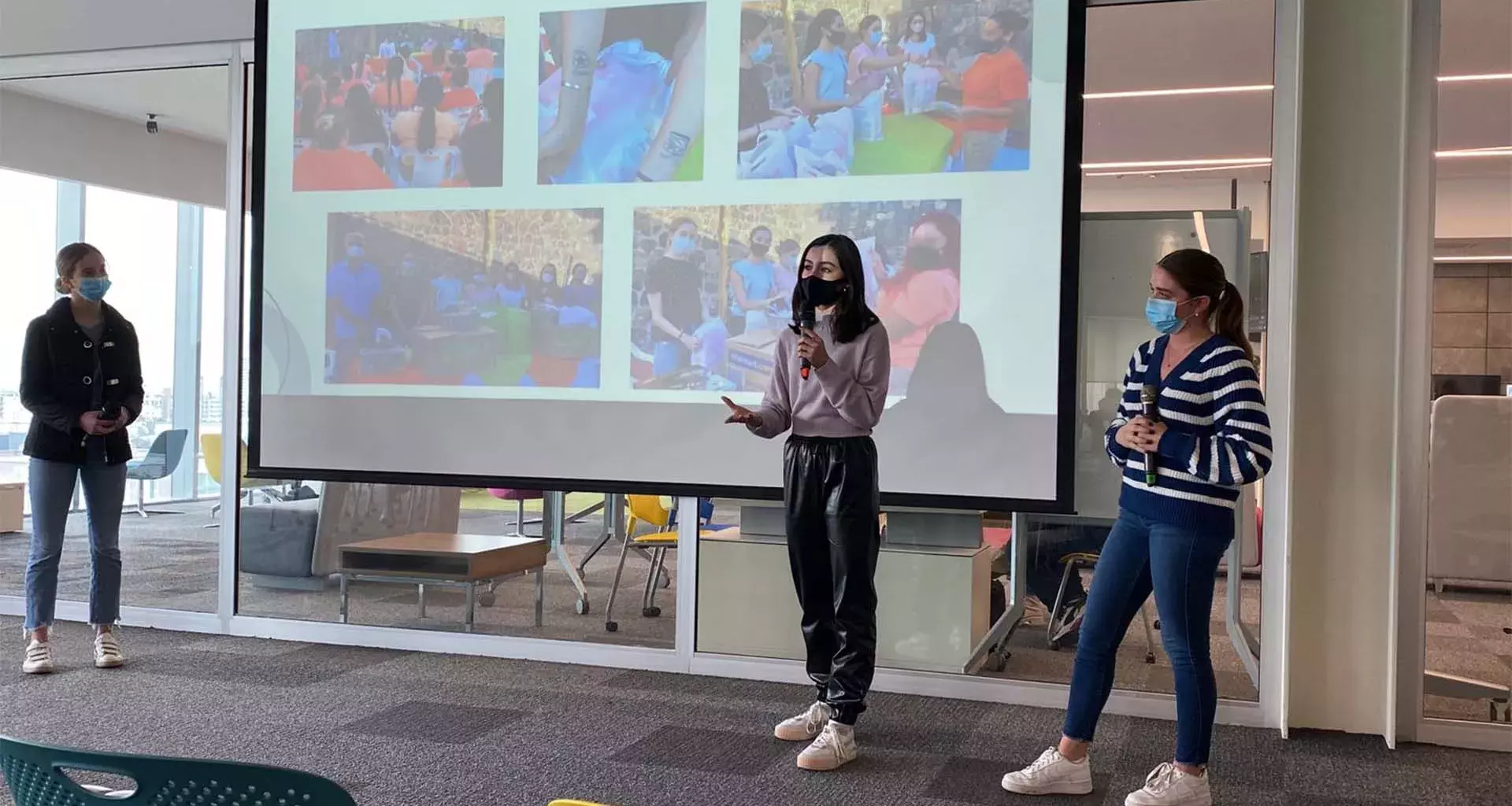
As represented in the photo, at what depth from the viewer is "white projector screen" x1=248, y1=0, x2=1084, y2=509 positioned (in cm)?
397

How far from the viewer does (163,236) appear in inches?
203

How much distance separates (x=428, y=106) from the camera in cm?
460

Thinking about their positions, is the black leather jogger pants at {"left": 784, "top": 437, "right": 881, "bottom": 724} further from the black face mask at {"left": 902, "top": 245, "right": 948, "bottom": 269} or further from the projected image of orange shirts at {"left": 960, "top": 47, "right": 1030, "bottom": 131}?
the projected image of orange shirts at {"left": 960, "top": 47, "right": 1030, "bottom": 131}

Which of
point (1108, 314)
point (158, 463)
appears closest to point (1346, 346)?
point (1108, 314)

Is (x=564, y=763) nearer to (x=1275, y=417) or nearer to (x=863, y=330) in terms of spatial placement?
(x=863, y=330)

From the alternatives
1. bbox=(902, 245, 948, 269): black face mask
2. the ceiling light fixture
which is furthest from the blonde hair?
the ceiling light fixture

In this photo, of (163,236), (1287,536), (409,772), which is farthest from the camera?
(163,236)

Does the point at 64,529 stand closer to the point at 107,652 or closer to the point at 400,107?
the point at 107,652

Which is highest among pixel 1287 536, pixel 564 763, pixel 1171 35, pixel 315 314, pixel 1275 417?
pixel 1171 35

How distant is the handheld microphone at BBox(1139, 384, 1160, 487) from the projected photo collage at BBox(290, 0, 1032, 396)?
4.08ft

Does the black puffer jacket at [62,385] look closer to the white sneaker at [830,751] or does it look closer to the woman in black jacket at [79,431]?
the woman in black jacket at [79,431]

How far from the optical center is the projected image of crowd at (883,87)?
3.96m

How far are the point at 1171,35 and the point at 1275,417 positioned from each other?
1.31 m

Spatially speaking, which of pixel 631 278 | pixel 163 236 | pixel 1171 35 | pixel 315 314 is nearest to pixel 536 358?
pixel 631 278
